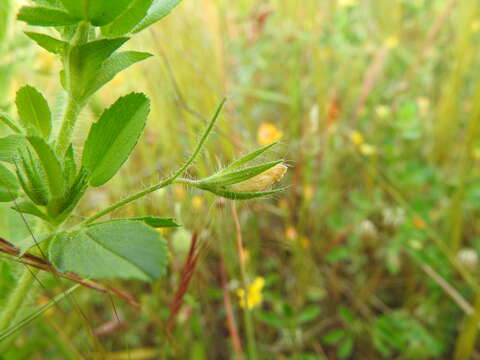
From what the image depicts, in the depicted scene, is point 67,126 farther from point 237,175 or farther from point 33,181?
point 237,175

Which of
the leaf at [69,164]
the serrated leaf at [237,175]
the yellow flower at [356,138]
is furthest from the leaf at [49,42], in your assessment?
the yellow flower at [356,138]

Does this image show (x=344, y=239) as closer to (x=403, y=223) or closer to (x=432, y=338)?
(x=403, y=223)

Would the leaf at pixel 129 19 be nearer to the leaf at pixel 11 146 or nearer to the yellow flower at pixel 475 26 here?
the leaf at pixel 11 146

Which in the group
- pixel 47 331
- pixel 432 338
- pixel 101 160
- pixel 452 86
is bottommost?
pixel 432 338

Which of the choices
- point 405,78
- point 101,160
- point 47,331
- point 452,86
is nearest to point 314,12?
point 405,78

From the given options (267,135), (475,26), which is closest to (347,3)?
(475,26)

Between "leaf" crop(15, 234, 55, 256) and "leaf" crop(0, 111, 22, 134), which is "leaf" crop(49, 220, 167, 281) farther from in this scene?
"leaf" crop(0, 111, 22, 134)

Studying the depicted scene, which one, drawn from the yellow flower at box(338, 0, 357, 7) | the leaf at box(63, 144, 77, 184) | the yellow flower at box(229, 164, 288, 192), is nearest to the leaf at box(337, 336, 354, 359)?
the yellow flower at box(229, 164, 288, 192)
